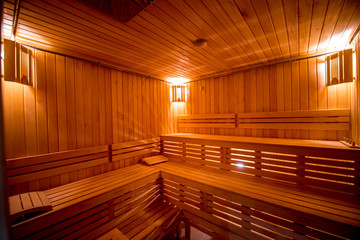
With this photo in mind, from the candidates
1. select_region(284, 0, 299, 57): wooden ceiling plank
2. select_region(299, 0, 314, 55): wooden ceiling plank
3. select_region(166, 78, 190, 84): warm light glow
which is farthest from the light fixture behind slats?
select_region(299, 0, 314, 55): wooden ceiling plank

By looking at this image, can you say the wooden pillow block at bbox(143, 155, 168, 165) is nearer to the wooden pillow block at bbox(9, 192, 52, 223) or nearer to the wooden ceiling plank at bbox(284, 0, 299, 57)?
the wooden pillow block at bbox(9, 192, 52, 223)

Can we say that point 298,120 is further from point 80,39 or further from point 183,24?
point 80,39

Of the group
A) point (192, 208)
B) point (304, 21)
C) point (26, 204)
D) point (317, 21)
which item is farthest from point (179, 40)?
point (26, 204)

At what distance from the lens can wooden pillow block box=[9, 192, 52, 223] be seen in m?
1.64

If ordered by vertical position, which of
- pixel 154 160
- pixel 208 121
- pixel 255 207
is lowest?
pixel 255 207

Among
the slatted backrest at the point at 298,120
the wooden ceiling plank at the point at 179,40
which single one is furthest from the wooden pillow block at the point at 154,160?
the wooden ceiling plank at the point at 179,40

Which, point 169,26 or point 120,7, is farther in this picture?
point 169,26

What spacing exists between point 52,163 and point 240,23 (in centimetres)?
338

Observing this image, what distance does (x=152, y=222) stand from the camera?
8.17 ft

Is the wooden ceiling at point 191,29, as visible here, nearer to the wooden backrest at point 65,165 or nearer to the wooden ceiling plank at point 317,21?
the wooden ceiling plank at point 317,21

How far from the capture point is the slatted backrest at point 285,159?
2.00 metres

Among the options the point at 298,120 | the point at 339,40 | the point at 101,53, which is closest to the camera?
the point at 339,40

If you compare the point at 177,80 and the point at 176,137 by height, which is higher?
the point at 177,80

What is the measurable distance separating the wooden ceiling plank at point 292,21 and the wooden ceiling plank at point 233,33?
1.78 feet
